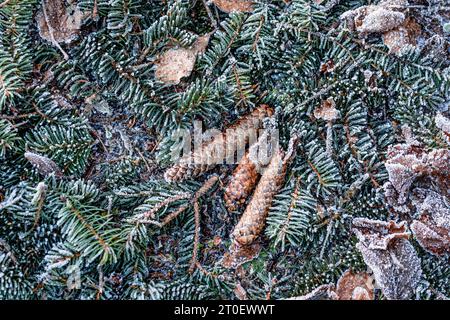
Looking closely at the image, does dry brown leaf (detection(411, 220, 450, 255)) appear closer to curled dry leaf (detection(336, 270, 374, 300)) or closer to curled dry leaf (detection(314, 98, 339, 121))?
curled dry leaf (detection(336, 270, 374, 300))

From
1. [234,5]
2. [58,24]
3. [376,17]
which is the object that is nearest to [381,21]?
[376,17]

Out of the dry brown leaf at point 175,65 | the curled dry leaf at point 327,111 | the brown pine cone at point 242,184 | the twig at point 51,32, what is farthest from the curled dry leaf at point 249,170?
the twig at point 51,32

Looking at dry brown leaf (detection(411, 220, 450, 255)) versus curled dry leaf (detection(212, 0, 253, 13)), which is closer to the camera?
dry brown leaf (detection(411, 220, 450, 255))

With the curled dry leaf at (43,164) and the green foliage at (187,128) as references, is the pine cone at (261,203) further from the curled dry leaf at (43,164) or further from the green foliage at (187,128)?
the curled dry leaf at (43,164)

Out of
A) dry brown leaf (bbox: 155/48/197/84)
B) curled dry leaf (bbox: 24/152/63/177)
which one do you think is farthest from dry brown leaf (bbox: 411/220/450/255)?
curled dry leaf (bbox: 24/152/63/177)

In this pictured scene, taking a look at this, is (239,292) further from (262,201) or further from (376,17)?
(376,17)
